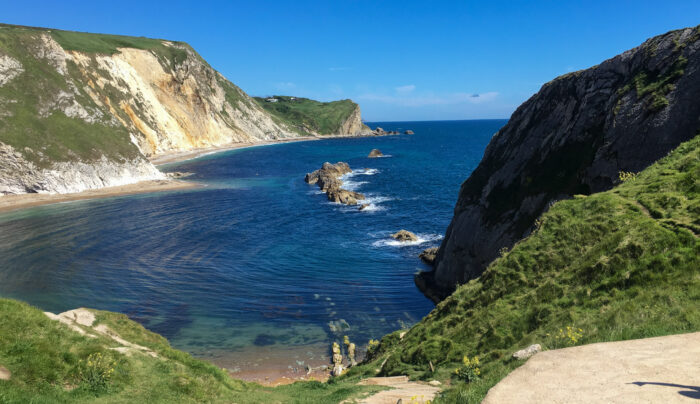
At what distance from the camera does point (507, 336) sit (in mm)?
16594

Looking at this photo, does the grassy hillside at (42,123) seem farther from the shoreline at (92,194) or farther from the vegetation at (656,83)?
the vegetation at (656,83)

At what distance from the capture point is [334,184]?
311ft

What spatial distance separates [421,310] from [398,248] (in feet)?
55.1

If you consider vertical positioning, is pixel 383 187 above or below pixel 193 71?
below

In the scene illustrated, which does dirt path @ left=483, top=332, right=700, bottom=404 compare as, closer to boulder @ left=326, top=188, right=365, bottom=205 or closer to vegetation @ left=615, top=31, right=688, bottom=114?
vegetation @ left=615, top=31, right=688, bottom=114

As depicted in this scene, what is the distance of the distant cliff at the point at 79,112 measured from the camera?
283ft

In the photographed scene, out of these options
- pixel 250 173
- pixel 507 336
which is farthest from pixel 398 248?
pixel 250 173

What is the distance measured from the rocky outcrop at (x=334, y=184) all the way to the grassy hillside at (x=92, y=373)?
2551 inches

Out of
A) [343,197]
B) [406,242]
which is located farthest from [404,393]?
[343,197]

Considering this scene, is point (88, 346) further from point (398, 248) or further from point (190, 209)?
point (190, 209)

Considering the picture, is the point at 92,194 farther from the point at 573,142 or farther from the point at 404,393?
the point at 404,393

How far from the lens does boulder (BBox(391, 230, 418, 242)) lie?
55.0 m

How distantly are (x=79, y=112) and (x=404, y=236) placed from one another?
95.0m

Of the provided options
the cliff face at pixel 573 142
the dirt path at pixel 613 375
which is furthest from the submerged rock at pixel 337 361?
the dirt path at pixel 613 375
